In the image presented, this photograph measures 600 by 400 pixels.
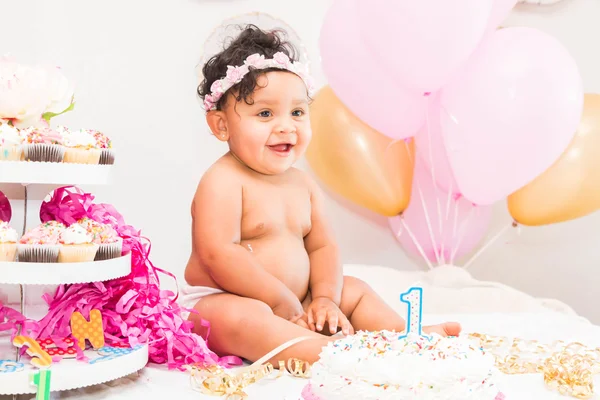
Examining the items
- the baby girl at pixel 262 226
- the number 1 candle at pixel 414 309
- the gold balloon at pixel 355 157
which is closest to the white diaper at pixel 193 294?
the baby girl at pixel 262 226

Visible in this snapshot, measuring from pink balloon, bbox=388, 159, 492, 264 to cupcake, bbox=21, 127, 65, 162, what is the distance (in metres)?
1.45

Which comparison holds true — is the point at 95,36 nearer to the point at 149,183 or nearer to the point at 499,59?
the point at 149,183

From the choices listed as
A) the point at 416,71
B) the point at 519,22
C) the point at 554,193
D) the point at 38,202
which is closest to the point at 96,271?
the point at 38,202

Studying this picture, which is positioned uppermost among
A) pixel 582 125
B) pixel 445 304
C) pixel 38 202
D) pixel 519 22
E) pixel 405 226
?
pixel 519 22

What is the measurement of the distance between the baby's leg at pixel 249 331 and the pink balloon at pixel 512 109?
0.93m

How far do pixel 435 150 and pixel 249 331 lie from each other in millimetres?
1107

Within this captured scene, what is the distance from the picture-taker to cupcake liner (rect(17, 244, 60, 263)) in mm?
1227

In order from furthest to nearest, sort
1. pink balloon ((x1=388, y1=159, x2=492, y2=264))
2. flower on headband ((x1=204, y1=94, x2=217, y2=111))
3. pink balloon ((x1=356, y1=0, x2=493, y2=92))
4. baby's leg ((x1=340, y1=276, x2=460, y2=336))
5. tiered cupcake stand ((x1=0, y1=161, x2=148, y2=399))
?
pink balloon ((x1=388, y1=159, x2=492, y2=264))
pink balloon ((x1=356, y1=0, x2=493, y2=92))
flower on headband ((x1=204, y1=94, x2=217, y2=111))
baby's leg ((x1=340, y1=276, x2=460, y2=336))
tiered cupcake stand ((x1=0, y1=161, x2=148, y2=399))

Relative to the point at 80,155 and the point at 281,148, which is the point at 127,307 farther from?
the point at 281,148

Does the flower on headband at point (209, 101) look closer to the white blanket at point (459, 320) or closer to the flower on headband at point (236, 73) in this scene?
the flower on headband at point (236, 73)

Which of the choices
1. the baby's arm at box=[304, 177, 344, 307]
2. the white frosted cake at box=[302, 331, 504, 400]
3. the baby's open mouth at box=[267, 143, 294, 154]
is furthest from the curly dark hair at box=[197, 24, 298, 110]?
the white frosted cake at box=[302, 331, 504, 400]

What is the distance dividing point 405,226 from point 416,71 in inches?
23.6

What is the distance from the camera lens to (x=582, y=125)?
2311 mm

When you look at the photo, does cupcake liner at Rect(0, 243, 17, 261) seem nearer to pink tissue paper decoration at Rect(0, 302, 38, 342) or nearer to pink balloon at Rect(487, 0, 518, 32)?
pink tissue paper decoration at Rect(0, 302, 38, 342)
